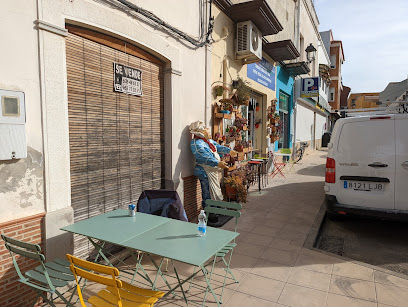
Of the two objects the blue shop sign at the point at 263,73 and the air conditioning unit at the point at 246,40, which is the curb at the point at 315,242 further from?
the blue shop sign at the point at 263,73

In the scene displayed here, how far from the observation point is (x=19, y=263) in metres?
2.81

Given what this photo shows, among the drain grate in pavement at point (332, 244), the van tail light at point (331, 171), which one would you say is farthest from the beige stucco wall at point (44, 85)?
the drain grate in pavement at point (332, 244)

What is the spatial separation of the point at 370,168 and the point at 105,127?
420cm

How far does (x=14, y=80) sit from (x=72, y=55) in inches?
34.6

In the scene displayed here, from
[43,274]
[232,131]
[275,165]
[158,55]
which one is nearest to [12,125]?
[43,274]

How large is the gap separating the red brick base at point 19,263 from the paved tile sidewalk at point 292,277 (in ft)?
2.19

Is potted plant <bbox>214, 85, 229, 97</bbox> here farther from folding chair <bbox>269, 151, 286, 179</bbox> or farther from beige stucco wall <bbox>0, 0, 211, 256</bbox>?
folding chair <bbox>269, 151, 286, 179</bbox>

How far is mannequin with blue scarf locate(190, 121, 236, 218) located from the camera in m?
5.38

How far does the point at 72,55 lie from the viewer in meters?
3.40

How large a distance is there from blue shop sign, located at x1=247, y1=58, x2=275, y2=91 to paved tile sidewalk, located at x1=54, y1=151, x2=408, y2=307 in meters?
5.00

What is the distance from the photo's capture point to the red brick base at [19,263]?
105 inches

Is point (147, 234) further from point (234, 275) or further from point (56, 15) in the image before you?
point (56, 15)

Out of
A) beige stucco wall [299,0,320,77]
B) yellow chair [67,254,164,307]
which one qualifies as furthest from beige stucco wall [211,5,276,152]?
beige stucco wall [299,0,320,77]

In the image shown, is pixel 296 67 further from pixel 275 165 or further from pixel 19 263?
pixel 19 263
